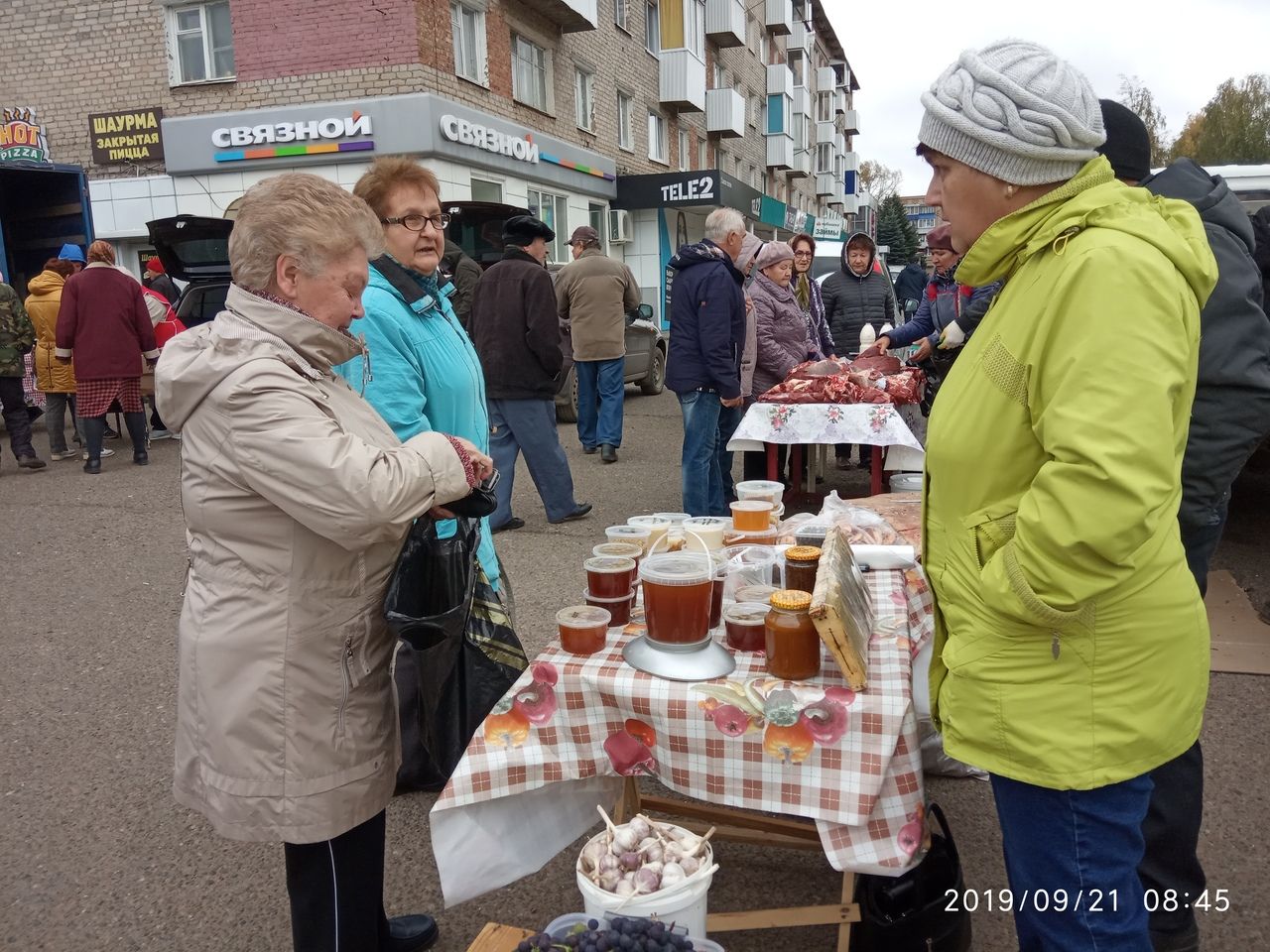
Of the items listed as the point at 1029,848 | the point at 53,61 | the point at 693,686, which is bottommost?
the point at 1029,848

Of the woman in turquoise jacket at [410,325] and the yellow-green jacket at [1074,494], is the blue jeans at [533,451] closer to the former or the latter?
the woman in turquoise jacket at [410,325]

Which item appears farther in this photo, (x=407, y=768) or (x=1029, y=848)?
(x=407, y=768)

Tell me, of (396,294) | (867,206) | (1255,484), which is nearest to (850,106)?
(867,206)

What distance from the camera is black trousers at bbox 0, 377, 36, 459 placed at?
915cm

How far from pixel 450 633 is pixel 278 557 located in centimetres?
46

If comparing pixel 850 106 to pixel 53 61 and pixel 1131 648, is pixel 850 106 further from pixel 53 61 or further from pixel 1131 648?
pixel 1131 648

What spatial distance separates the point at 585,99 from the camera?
63.7 ft

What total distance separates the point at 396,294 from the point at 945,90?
174 centimetres

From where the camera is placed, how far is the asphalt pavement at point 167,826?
2727 millimetres

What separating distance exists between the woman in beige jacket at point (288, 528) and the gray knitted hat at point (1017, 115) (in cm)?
124

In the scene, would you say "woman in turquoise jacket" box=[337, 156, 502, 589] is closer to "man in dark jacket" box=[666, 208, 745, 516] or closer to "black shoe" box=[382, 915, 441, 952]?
"black shoe" box=[382, 915, 441, 952]

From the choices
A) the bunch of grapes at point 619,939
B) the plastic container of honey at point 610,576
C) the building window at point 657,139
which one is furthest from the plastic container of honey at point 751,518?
the building window at point 657,139

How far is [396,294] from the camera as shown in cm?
284

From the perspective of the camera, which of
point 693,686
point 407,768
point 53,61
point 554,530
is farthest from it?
point 53,61
